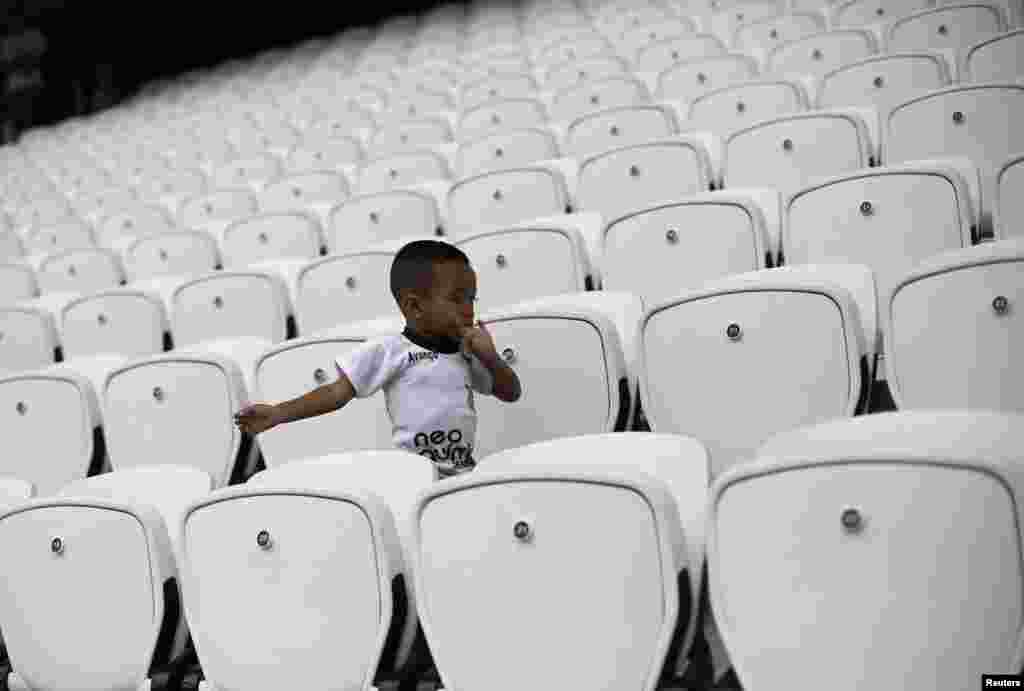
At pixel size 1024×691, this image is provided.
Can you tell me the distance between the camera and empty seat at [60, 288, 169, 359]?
15.0 feet

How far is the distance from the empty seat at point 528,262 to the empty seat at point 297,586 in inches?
61.6

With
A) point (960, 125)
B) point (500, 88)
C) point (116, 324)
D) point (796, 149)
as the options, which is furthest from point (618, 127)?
point (500, 88)

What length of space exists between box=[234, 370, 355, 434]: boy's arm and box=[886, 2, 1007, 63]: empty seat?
12.1ft

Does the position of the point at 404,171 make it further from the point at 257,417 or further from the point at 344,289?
the point at 257,417

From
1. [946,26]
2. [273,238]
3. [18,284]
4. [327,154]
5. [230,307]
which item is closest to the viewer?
[230,307]

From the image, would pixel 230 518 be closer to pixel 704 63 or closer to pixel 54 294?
pixel 54 294

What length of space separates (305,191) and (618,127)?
1.76 m

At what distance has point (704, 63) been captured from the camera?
6.24 m

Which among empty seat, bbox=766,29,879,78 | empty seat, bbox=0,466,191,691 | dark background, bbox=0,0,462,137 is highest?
dark background, bbox=0,0,462,137

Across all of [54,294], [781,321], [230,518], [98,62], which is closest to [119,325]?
[54,294]

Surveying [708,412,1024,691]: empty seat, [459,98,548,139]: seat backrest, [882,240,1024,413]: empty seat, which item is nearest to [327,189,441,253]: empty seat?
[459,98,548,139]: seat backrest

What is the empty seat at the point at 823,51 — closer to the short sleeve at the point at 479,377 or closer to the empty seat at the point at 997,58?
the empty seat at the point at 997,58

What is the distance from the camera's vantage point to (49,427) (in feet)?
12.2

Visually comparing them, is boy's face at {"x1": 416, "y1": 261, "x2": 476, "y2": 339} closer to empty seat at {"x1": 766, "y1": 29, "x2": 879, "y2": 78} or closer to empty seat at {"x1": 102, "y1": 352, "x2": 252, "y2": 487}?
empty seat at {"x1": 102, "y1": 352, "x2": 252, "y2": 487}
